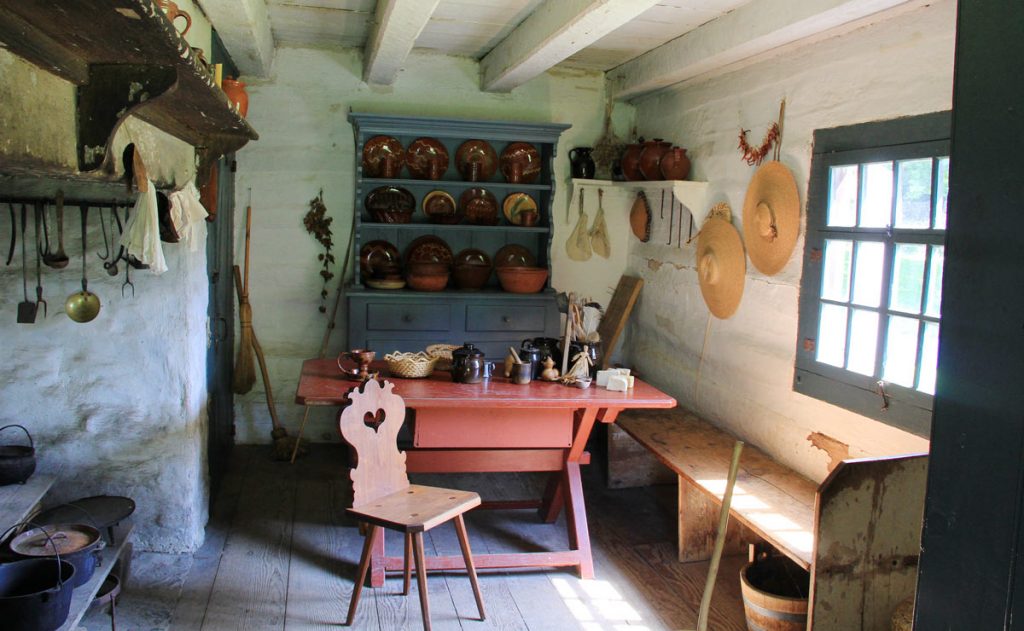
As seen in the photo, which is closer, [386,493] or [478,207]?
[386,493]

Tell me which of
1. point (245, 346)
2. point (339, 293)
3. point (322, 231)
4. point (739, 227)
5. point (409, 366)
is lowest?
point (245, 346)

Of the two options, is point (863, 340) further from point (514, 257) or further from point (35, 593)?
point (35, 593)

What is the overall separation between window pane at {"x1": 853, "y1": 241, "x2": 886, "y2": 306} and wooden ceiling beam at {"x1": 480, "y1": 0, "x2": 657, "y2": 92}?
1.38m

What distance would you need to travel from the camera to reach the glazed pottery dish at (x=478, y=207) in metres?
5.68

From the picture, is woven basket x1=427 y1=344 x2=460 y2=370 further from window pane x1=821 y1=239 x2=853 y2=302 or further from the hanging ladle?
window pane x1=821 y1=239 x2=853 y2=302

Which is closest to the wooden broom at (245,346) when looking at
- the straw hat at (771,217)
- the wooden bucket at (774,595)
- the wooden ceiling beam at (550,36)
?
the wooden ceiling beam at (550,36)

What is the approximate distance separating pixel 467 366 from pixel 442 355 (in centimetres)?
35

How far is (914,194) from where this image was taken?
3172mm

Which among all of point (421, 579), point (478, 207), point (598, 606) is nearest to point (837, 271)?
point (598, 606)

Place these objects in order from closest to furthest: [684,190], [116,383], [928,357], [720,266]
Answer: [928,357]
[116,383]
[720,266]
[684,190]

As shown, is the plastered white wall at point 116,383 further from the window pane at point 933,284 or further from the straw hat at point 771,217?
the window pane at point 933,284

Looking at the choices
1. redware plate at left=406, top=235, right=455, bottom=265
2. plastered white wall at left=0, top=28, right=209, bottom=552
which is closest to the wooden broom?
redware plate at left=406, top=235, right=455, bottom=265

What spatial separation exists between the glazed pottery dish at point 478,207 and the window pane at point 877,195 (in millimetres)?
2792

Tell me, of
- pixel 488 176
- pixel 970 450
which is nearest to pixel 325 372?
pixel 488 176
